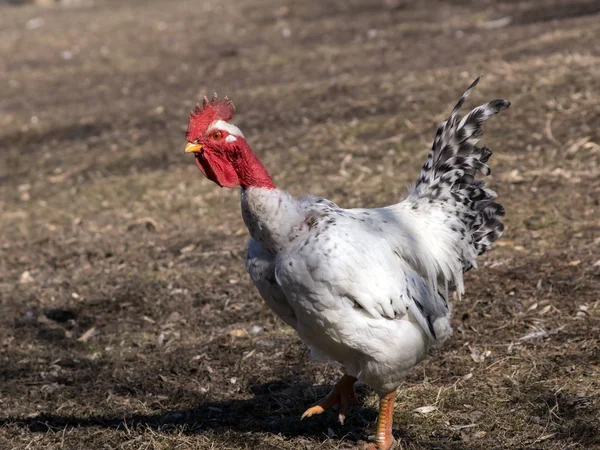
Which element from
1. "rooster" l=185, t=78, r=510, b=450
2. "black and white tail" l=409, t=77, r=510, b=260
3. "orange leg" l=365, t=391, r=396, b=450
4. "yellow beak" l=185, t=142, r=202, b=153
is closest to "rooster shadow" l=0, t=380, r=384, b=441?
"orange leg" l=365, t=391, r=396, b=450

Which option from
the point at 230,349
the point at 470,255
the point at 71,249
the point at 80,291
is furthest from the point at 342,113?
the point at 470,255

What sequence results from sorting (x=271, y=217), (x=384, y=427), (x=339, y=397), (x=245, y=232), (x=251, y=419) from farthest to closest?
1. (x=245, y=232)
2. (x=251, y=419)
3. (x=339, y=397)
4. (x=384, y=427)
5. (x=271, y=217)

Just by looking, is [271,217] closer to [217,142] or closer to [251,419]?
[217,142]

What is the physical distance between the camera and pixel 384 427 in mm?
4270

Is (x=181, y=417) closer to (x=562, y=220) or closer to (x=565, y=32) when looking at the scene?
(x=562, y=220)

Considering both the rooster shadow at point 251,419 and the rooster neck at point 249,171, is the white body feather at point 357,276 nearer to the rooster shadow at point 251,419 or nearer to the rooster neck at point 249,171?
the rooster neck at point 249,171

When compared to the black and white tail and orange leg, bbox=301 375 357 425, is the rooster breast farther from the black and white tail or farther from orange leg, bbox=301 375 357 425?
the black and white tail

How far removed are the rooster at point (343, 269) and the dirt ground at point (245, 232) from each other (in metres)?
0.71

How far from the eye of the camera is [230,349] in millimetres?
5695

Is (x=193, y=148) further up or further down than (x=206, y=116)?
further down

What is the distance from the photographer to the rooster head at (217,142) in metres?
3.98

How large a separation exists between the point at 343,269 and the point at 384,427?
40.5 inches

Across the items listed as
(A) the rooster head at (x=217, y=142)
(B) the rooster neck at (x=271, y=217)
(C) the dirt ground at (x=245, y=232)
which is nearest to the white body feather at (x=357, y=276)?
(B) the rooster neck at (x=271, y=217)

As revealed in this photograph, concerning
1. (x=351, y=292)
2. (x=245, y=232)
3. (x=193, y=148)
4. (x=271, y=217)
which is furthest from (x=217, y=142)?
(x=245, y=232)
